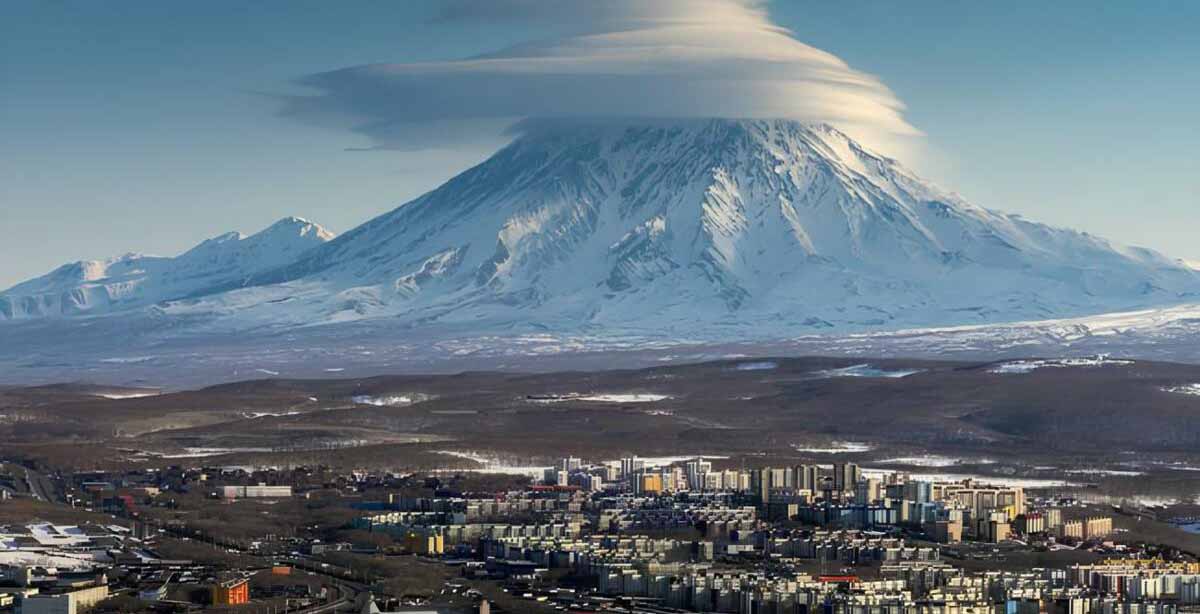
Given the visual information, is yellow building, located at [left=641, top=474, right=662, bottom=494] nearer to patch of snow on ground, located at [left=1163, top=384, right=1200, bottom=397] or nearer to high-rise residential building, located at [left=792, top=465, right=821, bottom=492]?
high-rise residential building, located at [left=792, top=465, right=821, bottom=492]

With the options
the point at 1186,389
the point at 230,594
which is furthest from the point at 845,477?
the point at 1186,389

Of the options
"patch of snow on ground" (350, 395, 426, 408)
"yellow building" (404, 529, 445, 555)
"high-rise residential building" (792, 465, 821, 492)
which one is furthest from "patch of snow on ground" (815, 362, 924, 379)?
"yellow building" (404, 529, 445, 555)

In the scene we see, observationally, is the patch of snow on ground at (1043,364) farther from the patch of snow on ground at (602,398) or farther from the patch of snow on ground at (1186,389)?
the patch of snow on ground at (602,398)

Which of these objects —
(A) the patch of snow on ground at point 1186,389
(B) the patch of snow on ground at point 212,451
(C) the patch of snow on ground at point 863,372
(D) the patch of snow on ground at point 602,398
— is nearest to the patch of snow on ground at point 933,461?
(B) the patch of snow on ground at point 212,451

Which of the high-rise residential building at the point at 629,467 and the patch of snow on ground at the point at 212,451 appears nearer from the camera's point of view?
the high-rise residential building at the point at 629,467

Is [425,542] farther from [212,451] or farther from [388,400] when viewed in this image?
[388,400]

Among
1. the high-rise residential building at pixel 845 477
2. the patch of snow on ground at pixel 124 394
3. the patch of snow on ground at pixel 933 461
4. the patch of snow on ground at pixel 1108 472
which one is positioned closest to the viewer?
the high-rise residential building at pixel 845 477

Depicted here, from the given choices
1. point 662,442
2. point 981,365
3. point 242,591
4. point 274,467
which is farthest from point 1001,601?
point 981,365
